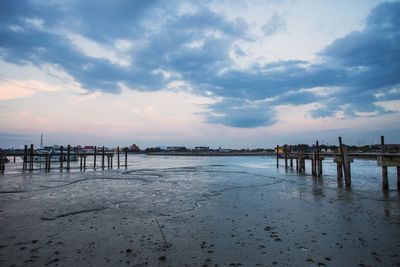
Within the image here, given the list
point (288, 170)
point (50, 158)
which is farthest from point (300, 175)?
point (50, 158)

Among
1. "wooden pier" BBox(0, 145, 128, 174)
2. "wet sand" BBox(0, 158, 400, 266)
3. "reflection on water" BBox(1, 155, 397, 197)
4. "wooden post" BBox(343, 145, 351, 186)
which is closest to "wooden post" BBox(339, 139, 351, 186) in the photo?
"wooden post" BBox(343, 145, 351, 186)

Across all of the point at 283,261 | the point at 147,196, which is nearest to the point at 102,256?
the point at 283,261

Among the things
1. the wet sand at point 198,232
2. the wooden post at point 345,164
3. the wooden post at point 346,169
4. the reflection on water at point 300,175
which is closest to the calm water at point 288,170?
the reflection on water at point 300,175

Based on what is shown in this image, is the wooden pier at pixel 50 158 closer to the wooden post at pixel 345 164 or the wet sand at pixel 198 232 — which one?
the wet sand at pixel 198 232

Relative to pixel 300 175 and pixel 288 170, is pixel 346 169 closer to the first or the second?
pixel 300 175

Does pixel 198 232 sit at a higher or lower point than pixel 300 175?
higher

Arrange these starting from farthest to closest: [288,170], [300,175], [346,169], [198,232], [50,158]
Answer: [50,158] → [288,170] → [300,175] → [346,169] → [198,232]

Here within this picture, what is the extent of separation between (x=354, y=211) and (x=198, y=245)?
732cm

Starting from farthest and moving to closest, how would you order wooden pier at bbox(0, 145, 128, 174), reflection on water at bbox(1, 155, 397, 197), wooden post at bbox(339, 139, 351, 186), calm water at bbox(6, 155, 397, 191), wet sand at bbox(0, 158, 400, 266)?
wooden pier at bbox(0, 145, 128, 174)
calm water at bbox(6, 155, 397, 191)
reflection on water at bbox(1, 155, 397, 197)
wooden post at bbox(339, 139, 351, 186)
wet sand at bbox(0, 158, 400, 266)

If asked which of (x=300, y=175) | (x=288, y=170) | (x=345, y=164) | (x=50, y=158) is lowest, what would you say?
(x=288, y=170)

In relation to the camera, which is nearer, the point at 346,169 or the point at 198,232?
the point at 198,232

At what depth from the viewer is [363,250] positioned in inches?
227

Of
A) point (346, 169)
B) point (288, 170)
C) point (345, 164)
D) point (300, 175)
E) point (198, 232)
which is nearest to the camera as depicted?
point (198, 232)

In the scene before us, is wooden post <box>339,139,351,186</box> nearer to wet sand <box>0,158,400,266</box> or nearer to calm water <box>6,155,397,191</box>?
calm water <box>6,155,397,191</box>
